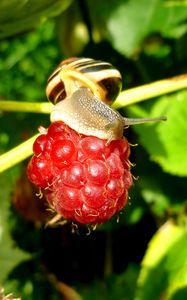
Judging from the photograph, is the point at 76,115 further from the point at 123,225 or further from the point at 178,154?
the point at 123,225

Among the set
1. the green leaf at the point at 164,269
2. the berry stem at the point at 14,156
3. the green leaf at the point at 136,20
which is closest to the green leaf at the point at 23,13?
the green leaf at the point at 136,20

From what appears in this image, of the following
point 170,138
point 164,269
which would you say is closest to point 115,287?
point 164,269

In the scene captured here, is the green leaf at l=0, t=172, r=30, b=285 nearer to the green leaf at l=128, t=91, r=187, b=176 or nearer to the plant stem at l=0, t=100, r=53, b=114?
the green leaf at l=128, t=91, r=187, b=176

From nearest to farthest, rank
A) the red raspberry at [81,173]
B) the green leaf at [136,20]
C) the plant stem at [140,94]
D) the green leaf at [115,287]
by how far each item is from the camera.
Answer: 1. the red raspberry at [81,173]
2. the plant stem at [140,94]
3. the green leaf at [115,287]
4. the green leaf at [136,20]

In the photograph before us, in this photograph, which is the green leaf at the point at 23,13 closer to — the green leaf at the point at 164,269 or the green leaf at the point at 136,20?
the green leaf at the point at 136,20

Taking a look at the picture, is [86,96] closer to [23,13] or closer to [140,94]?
[140,94]

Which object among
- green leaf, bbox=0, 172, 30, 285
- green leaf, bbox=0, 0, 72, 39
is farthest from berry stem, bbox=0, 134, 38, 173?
green leaf, bbox=0, 172, 30, 285
